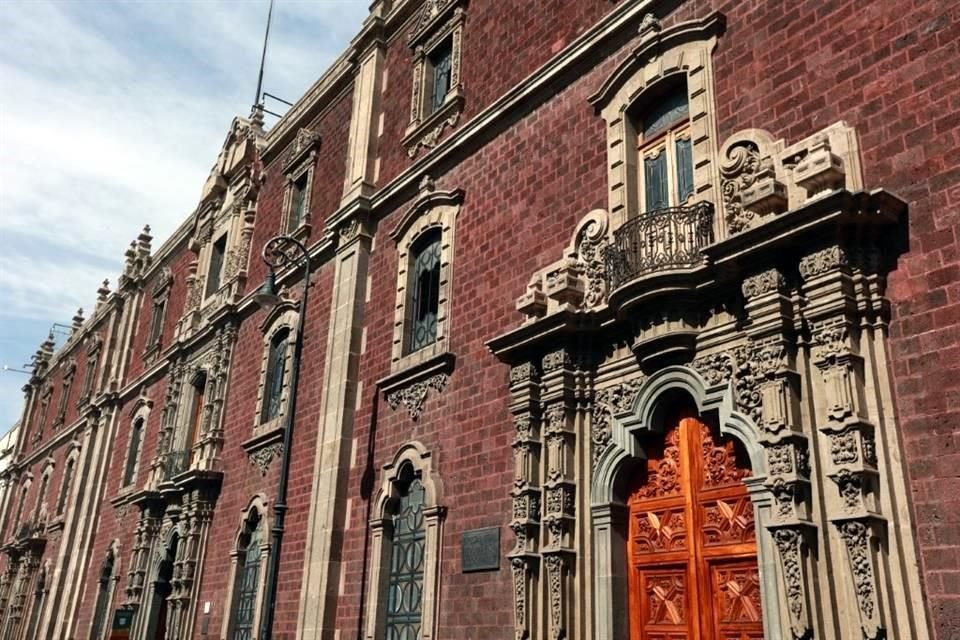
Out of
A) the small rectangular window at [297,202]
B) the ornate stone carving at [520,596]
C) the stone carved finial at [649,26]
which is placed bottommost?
the ornate stone carving at [520,596]

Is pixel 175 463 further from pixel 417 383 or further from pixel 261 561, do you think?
pixel 417 383

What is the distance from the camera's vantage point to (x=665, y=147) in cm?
955

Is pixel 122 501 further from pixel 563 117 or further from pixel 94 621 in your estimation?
pixel 563 117

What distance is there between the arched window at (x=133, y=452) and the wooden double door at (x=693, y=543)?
721 inches

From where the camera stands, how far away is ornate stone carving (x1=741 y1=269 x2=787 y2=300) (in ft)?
23.9

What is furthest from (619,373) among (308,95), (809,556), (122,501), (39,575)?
(39,575)

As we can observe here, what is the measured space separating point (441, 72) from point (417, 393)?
5.68 metres

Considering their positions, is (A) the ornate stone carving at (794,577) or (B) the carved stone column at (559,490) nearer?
(A) the ornate stone carving at (794,577)

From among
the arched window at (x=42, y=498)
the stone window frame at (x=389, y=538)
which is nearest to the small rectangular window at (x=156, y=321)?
the arched window at (x=42, y=498)

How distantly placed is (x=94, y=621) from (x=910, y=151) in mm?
21416

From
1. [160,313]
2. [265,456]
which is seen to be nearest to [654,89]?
[265,456]

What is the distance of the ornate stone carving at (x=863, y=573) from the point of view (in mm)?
5977

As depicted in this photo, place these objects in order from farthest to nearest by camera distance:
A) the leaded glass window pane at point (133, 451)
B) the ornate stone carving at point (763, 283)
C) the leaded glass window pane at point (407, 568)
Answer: the leaded glass window pane at point (133, 451) → the leaded glass window pane at point (407, 568) → the ornate stone carving at point (763, 283)

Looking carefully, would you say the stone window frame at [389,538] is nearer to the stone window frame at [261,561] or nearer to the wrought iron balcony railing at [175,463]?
the stone window frame at [261,561]
